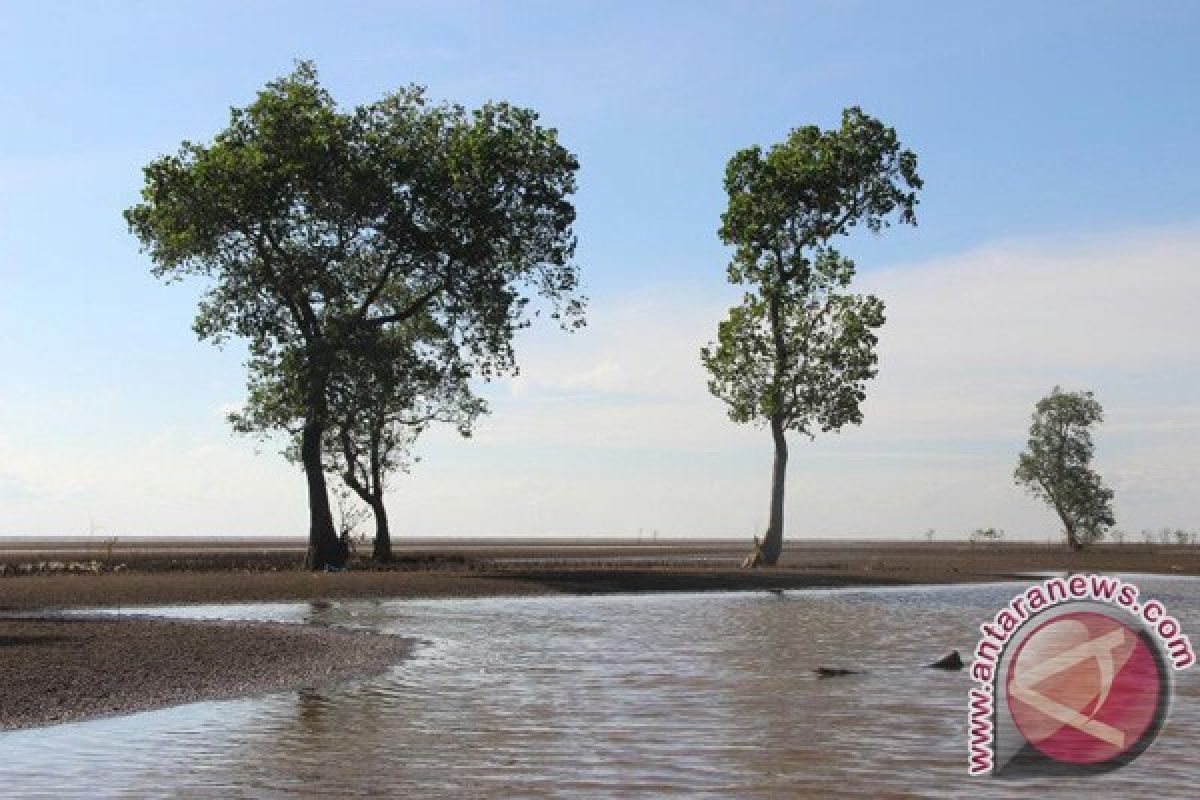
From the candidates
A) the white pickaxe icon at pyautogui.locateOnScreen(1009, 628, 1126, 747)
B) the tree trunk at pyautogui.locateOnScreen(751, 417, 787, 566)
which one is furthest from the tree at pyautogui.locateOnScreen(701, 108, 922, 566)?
the white pickaxe icon at pyautogui.locateOnScreen(1009, 628, 1126, 747)

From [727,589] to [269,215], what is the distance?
24.2 metres

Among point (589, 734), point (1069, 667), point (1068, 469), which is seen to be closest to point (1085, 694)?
point (1069, 667)

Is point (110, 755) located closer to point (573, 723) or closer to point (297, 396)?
point (573, 723)

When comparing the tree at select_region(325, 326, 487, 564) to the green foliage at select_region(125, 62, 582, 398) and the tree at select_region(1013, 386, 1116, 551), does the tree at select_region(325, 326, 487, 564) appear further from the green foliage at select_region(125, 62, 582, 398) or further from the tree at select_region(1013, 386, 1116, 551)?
the tree at select_region(1013, 386, 1116, 551)

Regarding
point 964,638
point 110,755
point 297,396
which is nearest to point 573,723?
point 110,755

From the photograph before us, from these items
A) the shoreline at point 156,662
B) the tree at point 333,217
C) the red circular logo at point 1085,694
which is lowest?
the red circular logo at point 1085,694

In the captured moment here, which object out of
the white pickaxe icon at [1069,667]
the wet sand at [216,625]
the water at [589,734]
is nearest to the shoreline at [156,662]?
the wet sand at [216,625]

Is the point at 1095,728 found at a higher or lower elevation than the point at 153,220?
lower

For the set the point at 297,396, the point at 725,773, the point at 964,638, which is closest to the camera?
the point at 725,773

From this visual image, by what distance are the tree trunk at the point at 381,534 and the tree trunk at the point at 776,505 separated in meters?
18.0

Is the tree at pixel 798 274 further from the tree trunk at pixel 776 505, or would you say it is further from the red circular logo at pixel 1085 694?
the red circular logo at pixel 1085 694

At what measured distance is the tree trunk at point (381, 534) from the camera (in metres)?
62.4

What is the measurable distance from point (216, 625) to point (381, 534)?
1360 inches

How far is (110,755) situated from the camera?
14.5 m
